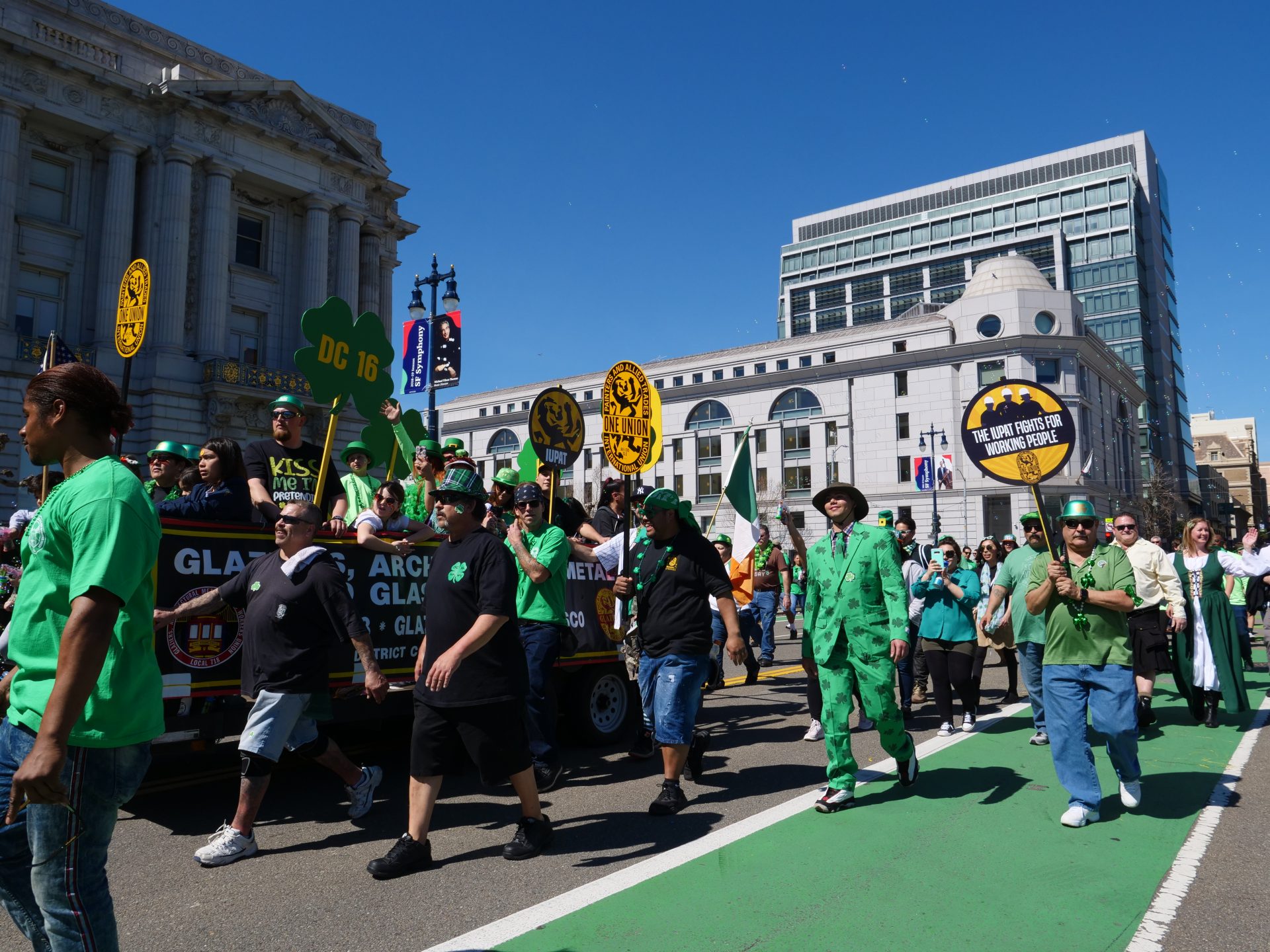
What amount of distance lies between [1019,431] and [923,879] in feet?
12.8

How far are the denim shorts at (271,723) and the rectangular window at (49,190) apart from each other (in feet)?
98.0

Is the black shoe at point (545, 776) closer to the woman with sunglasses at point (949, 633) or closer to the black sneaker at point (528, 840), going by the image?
the black sneaker at point (528, 840)

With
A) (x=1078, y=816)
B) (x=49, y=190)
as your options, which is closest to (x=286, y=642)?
(x=1078, y=816)

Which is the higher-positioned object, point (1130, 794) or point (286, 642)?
point (286, 642)

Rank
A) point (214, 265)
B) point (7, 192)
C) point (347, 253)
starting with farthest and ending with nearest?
point (347, 253) < point (214, 265) < point (7, 192)

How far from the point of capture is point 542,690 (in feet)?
A: 20.3

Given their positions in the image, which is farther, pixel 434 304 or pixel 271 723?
pixel 434 304

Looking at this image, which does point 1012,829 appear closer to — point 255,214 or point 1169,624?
point 1169,624

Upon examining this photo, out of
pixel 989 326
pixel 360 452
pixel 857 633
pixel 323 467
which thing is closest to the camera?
pixel 857 633

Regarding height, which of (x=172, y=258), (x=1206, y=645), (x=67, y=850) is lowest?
(x=67, y=850)

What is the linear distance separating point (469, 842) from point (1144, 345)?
9858 cm

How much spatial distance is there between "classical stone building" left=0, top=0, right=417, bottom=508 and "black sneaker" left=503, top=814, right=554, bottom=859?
84.6 ft

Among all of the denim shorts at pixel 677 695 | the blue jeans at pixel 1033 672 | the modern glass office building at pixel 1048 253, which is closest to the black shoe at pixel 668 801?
the denim shorts at pixel 677 695

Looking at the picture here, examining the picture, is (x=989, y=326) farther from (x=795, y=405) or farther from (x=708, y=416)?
(x=708, y=416)
